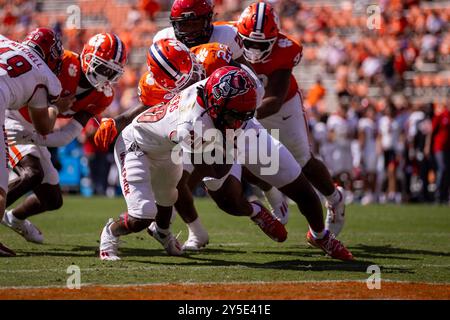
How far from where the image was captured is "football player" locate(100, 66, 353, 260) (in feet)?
18.8

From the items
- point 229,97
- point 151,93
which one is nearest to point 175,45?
point 151,93

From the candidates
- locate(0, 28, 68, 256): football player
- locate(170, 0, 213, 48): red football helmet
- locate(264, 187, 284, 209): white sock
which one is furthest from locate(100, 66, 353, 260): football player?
locate(264, 187, 284, 209): white sock

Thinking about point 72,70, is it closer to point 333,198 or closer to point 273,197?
point 273,197

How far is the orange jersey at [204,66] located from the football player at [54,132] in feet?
2.61

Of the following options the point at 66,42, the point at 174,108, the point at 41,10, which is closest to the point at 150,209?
the point at 174,108

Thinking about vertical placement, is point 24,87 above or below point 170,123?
above

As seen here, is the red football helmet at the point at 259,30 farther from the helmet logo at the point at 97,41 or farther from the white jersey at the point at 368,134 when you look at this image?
the white jersey at the point at 368,134

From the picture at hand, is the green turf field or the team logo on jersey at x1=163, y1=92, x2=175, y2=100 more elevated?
the team logo on jersey at x1=163, y1=92, x2=175, y2=100

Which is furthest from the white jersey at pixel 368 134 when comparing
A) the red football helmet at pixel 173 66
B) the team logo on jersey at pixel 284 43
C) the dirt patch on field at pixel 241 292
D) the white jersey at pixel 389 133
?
the dirt patch on field at pixel 241 292

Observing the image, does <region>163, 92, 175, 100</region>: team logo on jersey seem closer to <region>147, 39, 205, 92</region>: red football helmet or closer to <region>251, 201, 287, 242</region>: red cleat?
<region>147, 39, 205, 92</region>: red football helmet

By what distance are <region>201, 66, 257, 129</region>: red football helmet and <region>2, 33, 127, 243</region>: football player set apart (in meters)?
1.80

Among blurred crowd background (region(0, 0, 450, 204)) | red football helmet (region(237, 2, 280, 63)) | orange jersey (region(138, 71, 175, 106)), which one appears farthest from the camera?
blurred crowd background (region(0, 0, 450, 204))

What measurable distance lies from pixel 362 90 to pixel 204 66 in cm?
1199

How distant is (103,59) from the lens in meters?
7.24
